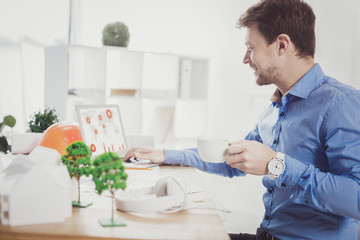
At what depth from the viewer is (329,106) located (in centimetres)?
123

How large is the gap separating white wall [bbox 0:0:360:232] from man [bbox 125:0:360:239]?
75.0 inches

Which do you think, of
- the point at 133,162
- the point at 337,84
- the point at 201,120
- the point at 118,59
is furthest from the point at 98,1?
the point at 337,84

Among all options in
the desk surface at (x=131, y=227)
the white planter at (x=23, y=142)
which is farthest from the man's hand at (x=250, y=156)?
the white planter at (x=23, y=142)

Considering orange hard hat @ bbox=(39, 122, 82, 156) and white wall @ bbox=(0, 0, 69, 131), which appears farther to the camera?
white wall @ bbox=(0, 0, 69, 131)

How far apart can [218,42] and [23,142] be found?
2708 millimetres

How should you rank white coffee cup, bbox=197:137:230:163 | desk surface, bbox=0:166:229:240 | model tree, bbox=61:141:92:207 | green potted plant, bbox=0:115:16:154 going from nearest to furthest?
desk surface, bbox=0:166:229:240, model tree, bbox=61:141:92:207, white coffee cup, bbox=197:137:230:163, green potted plant, bbox=0:115:16:154

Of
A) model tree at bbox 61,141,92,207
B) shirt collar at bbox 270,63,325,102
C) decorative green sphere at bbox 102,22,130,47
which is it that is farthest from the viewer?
decorative green sphere at bbox 102,22,130,47

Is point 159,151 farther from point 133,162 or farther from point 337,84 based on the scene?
point 337,84

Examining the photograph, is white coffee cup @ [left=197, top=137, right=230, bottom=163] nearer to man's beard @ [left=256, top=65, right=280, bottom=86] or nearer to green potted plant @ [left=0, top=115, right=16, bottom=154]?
man's beard @ [left=256, top=65, right=280, bottom=86]

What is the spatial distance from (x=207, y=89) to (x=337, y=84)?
7.62ft

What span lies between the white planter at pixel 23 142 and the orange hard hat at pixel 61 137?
203 millimetres

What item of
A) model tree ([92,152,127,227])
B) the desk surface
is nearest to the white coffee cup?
the desk surface

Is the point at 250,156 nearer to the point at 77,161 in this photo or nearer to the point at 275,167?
the point at 275,167

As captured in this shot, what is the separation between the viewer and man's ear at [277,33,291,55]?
1355 mm
